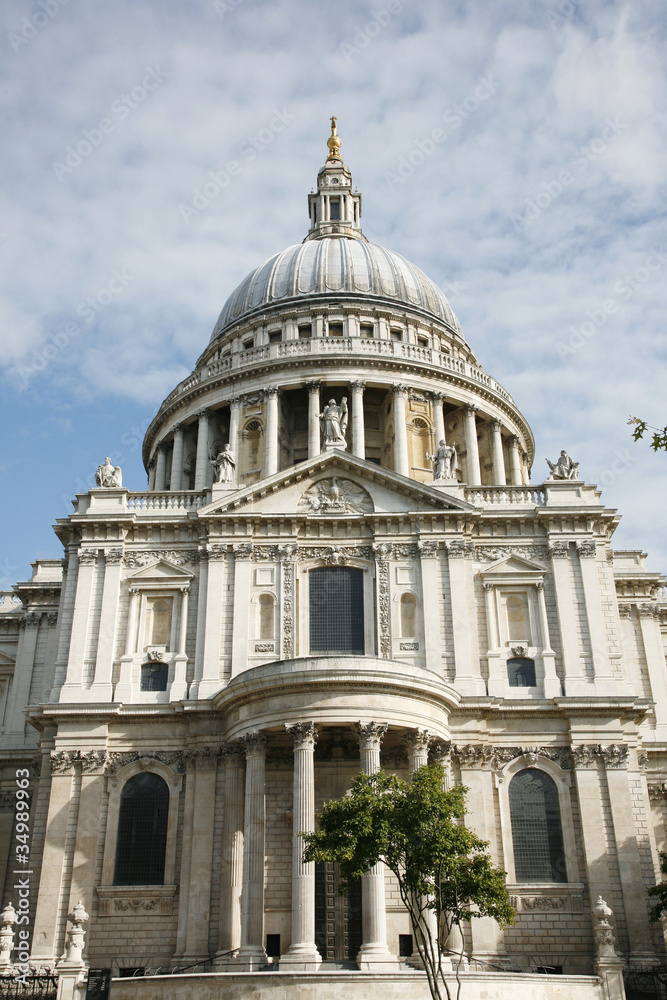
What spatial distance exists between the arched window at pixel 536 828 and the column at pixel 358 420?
21.7m

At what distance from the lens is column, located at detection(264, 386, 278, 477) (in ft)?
180

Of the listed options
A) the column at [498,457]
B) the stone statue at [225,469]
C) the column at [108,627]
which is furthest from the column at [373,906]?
the column at [498,457]

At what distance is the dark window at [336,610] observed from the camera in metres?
40.0

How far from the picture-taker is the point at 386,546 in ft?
135

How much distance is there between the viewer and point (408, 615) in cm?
4016

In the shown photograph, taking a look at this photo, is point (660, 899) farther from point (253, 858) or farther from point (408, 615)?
point (253, 858)

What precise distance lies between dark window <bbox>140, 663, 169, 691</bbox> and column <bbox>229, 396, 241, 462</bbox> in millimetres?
18517

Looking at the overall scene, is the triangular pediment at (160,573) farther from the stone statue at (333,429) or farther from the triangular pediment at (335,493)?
the stone statue at (333,429)

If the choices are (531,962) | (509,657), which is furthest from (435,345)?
(531,962)

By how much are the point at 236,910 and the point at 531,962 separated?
397 inches

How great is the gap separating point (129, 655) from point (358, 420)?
21.2m

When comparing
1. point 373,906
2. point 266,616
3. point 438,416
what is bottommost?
point 373,906

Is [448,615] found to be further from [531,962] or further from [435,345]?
[435,345]

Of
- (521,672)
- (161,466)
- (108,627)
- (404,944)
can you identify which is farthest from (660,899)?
(161,466)
